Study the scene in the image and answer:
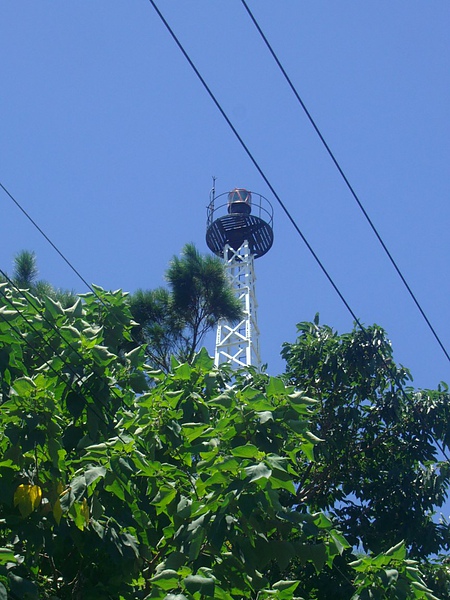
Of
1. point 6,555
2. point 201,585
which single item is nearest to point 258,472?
point 201,585

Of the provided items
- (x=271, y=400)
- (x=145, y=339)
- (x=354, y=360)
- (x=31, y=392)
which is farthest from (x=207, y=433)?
(x=145, y=339)

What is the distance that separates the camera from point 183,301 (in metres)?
14.2

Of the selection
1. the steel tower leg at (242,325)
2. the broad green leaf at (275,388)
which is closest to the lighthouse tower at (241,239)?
the steel tower leg at (242,325)

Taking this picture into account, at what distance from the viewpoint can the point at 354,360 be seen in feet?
41.1

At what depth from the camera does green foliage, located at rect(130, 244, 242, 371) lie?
14117 millimetres

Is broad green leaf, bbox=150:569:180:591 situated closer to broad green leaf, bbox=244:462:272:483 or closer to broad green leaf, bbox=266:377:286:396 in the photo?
broad green leaf, bbox=244:462:272:483

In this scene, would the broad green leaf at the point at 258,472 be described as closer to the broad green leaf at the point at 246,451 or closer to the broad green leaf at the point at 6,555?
the broad green leaf at the point at 246,451

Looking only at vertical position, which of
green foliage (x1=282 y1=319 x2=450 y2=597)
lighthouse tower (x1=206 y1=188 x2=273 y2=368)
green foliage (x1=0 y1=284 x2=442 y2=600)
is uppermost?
lighthouse tower (x1=206 y1=188 x2=273 y2=368)

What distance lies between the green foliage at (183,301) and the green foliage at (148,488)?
6007 mm

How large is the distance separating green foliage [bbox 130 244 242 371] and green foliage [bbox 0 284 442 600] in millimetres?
6007

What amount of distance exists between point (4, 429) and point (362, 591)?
2910mm

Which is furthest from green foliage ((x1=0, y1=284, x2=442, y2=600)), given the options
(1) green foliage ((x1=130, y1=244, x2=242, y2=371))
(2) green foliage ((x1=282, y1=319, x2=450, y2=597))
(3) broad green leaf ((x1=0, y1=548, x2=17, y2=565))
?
(1) green foliage ((x1=130, y1=244, x2=242, y2=371))

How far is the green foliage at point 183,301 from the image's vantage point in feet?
46.3

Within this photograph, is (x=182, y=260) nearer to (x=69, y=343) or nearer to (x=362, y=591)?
(x=69, y=343)
